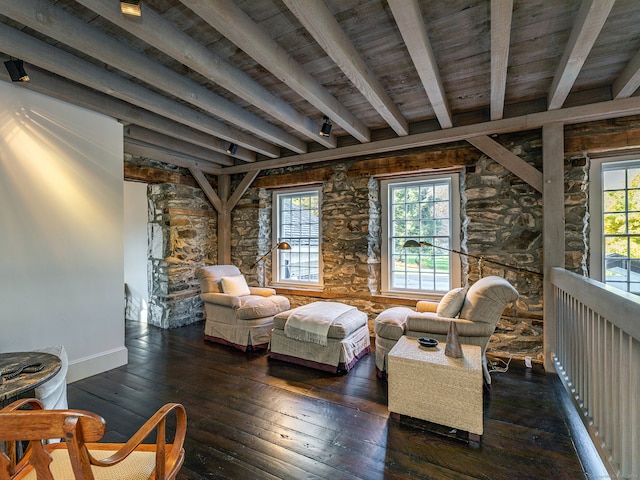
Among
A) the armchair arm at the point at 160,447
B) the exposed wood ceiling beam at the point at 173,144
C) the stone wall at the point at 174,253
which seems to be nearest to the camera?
the armchair arm at the point at 160,447

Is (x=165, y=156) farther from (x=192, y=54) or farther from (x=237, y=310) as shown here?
(x=192, y=54)

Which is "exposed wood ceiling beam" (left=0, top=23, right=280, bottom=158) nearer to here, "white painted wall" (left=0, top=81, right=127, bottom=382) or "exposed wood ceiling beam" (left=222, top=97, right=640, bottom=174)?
"white painted wall" (left=0, top=81, right=127, bottom=382)

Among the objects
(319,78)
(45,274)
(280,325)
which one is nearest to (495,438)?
(280,325)

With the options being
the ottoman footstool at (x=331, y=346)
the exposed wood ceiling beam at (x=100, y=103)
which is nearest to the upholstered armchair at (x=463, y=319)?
the ottoman footstool at (x=331, y=346)

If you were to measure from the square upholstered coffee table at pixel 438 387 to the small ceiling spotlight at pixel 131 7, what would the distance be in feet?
8.78

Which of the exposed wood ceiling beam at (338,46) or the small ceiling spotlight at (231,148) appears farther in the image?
the small ceiling spotlight at (231,148)

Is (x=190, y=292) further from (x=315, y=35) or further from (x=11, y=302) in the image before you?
(x=315, y=35)

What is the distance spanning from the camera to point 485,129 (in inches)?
129

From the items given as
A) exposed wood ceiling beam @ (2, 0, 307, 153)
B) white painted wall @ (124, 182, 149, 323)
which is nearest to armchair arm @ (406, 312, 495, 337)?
exposed wood ceiling beam @ (2, 0, 307, 153)

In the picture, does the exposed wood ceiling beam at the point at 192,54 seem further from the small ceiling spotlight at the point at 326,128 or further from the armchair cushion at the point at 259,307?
the armchair cushion at the point at 259,307

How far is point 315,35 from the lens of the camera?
6.19 ft

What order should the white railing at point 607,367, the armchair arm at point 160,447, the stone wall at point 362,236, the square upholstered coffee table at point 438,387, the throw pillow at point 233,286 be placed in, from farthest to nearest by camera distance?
the throw pillow at point 233,286, the stone wall at point 362,236, the square upholstered coffee table at point 438,387, the white railing at point 607,367, the armchair arm at point 160,447

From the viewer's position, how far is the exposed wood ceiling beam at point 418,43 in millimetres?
1688

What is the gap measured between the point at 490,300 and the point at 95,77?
372cm
